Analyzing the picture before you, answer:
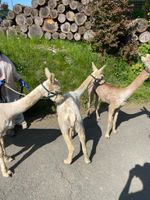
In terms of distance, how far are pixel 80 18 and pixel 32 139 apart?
6185mm

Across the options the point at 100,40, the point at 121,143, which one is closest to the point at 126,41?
the point at 100,40

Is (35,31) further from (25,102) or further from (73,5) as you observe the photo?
(25,102)

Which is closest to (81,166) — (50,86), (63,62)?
(50,86)

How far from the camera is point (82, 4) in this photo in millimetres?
10711

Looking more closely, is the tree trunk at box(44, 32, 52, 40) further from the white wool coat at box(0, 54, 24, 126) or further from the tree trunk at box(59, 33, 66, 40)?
the white wool coat at box(0, 54, 24, 126)

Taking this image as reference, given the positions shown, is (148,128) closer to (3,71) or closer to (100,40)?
(3,71)

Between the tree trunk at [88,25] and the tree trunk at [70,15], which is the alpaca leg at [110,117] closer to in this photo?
the tree trunk at [88,25]

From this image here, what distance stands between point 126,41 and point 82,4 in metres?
2.28

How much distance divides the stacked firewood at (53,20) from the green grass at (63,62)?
31.0 inches

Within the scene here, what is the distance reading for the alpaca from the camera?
4.33 metres

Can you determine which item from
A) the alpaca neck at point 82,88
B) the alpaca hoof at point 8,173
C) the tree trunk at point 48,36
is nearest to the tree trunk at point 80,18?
the tree trunk at point 48,36

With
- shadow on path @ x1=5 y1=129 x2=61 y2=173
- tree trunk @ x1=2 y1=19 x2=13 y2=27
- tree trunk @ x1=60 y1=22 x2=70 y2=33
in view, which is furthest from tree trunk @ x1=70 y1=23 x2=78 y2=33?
shadow on path @ x1=5 y1=129 x2=61 y2=173

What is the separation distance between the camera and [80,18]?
10.7 meters

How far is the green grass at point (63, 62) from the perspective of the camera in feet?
27.7
